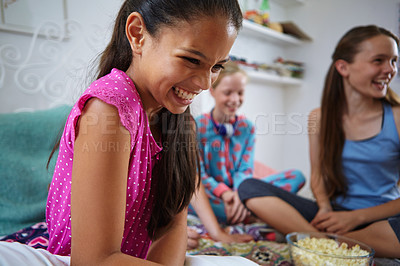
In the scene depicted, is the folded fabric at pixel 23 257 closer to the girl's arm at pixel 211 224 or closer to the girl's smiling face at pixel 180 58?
the girl's smiling face at pixel 180 58

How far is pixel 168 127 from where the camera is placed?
2.61 ft

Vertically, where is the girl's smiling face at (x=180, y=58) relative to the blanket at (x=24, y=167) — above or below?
above

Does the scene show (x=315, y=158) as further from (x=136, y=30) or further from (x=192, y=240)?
(x=136, y=30)

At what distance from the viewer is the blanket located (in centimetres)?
101

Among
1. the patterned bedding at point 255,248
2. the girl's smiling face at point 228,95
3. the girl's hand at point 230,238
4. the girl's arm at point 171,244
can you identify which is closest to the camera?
the girl's arm at point 171,244

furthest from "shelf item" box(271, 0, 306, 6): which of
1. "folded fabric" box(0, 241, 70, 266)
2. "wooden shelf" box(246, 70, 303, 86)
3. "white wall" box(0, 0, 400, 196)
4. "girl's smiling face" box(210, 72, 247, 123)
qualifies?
"folded fabric" box(0, 241, 70, 266)

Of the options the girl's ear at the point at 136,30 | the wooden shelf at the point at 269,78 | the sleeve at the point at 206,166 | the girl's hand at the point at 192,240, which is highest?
the wooden shelf at the point at 269,78

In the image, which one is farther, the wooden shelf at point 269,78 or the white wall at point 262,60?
the wooden shelf at point 269,78

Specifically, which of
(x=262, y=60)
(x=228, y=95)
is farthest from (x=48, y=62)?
(x=262, y=60)

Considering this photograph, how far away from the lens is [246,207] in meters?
1.33

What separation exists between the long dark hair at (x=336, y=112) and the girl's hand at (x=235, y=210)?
38 cm

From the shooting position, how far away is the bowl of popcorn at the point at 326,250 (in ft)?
2.68

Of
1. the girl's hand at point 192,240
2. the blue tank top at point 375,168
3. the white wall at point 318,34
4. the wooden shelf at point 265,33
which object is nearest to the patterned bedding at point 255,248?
the girl's hand at point 192,240

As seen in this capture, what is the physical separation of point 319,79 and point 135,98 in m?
2.59
